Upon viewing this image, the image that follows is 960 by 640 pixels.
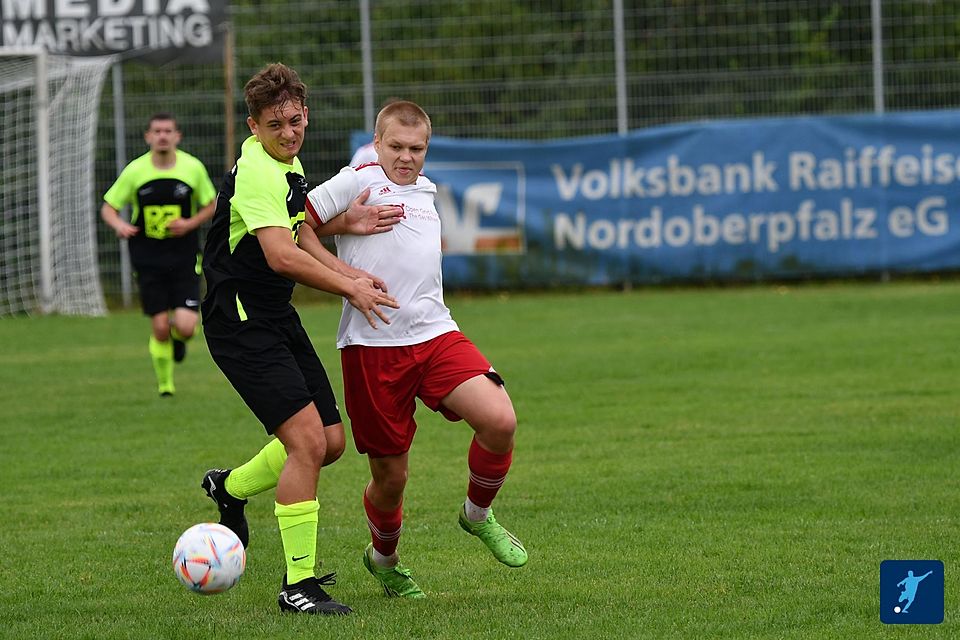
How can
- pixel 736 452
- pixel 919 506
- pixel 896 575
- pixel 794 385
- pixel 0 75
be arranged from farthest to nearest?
pixel 0 75 → pixel 794 385 → pixel 736 452 → pixel 919 506 → pixel 896 575

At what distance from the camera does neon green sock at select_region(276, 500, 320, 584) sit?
532cm

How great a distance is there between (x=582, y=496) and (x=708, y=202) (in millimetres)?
12324

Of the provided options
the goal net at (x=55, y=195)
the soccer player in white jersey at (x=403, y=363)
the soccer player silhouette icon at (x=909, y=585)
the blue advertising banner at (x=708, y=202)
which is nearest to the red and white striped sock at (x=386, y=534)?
the soccer player in white jersey at (x=403, y=363)

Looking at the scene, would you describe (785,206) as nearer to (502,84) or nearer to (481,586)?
(502,84)

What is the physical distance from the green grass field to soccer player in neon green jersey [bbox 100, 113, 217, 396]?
2.25 ft

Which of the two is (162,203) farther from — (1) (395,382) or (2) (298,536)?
(2) (298,536)

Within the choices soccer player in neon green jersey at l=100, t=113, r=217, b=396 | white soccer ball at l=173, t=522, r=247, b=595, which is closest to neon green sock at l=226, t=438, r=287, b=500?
white soccer ball at l=173, t=522, r=247, b=595

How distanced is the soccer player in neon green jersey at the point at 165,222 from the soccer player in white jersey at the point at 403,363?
6.44 m

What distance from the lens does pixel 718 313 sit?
54.3 ft

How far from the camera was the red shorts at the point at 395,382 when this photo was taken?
552cm

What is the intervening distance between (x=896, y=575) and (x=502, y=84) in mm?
15321

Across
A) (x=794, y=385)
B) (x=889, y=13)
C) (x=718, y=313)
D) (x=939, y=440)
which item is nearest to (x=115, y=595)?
(x=939, y=440)

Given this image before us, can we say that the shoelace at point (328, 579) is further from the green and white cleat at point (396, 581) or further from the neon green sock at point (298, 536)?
the green and white cleat at point (396, 581)

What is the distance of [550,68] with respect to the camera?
1927cm
